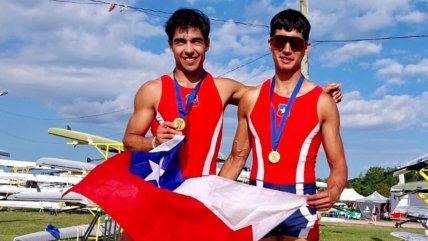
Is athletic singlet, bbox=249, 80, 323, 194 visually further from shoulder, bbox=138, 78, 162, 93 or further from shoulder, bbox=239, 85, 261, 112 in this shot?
shoulder, bbox=138, 78, 162, 93

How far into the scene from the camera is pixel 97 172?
3.85m

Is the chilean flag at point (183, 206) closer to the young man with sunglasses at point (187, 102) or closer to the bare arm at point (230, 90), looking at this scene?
the young man with sunglasses at point (187, 102)

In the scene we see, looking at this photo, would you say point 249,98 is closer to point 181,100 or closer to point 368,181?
point 181,100

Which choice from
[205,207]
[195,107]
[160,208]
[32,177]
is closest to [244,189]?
[205,207]

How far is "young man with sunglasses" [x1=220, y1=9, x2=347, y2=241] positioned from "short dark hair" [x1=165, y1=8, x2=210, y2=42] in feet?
1.63

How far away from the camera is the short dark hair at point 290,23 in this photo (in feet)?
13.5

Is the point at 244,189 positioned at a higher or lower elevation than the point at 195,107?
lower

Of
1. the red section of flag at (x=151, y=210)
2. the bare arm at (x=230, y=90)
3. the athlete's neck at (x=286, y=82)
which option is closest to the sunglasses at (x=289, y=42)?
the athlete's neck at (x=286, y=82)

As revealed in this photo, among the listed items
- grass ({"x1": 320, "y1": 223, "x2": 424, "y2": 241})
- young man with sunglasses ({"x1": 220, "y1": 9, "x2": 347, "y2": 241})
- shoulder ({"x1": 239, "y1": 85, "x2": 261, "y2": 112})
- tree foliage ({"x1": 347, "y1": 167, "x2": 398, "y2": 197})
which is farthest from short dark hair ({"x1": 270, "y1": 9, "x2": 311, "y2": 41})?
tree foliage ({"x1": 347, "y1": 167, "x2": 398, "y2": 197})

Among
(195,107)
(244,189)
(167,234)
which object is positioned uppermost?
(195,107)

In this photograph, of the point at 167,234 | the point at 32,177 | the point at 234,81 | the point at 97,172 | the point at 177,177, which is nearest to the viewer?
the point at 167,234

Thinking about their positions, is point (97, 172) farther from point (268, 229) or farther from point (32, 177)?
point (32, 177)

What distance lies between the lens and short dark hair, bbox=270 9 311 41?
4125mm

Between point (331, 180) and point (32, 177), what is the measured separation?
27.6 m
